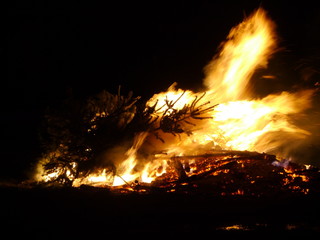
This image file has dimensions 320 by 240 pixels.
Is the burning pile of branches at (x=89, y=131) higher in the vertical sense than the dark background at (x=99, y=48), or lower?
lower

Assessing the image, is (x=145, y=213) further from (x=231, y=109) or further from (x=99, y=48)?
(x=99, y=48)

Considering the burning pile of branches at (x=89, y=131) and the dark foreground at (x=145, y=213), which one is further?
the burning pile of branches at (x=89, y=131)

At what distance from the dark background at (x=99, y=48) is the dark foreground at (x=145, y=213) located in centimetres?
327

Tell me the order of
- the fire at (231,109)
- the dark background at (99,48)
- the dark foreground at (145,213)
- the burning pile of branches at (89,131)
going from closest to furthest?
1. the dark foreground at (145,213)
2. the burning pile of branches at (89,131)
3. the fire at (231,109)
4. the dark background at (99,48)

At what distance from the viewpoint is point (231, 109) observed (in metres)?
5.24

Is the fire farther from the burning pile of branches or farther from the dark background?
the dark background

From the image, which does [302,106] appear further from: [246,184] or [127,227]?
[127,227]

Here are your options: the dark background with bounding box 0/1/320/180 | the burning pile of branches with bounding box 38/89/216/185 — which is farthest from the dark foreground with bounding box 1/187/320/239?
the dark background with bounding box 0/1/320/180

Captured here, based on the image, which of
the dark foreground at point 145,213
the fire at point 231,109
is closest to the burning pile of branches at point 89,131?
the fire at point 231,109

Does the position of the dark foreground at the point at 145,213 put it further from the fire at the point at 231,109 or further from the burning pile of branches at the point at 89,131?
the fire at the point at 231,109

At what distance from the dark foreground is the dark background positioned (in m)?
3.27

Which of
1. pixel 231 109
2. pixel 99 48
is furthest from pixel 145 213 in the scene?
pixel 99 48

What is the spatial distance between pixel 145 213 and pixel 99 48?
523 centimetres

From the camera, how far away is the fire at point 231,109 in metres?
4.47
